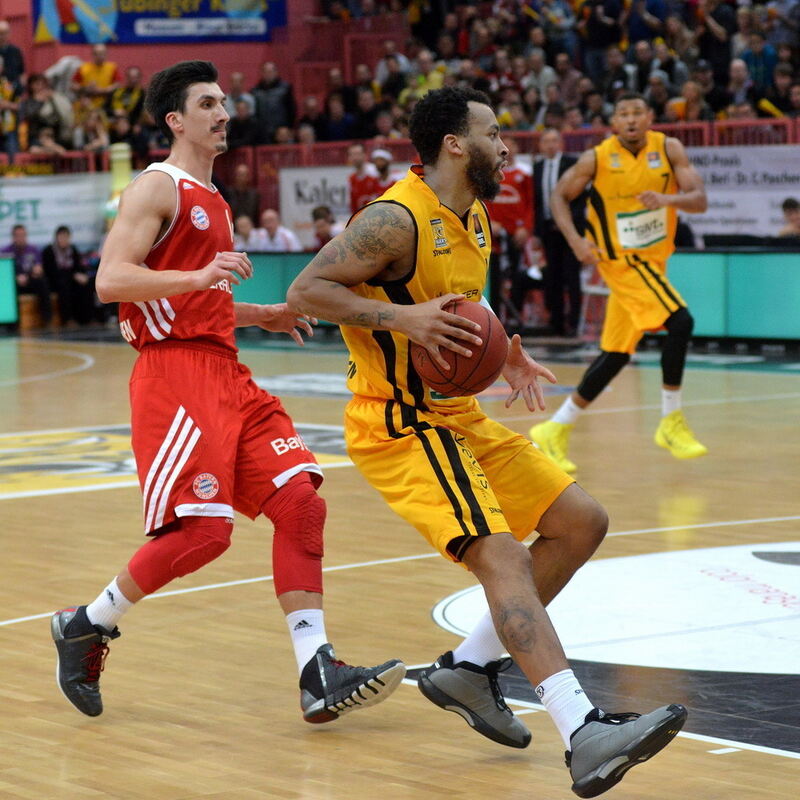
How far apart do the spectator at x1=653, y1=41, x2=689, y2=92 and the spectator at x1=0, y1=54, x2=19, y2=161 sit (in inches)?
363

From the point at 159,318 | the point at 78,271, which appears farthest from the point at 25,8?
the point at 159,318

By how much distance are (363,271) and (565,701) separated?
129 centimetres

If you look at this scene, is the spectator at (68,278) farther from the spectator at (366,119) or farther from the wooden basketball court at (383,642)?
the wooden basketball court at (383,642)

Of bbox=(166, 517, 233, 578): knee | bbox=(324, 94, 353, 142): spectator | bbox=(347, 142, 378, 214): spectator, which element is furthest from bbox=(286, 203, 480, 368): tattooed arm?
bbox=(324, 94, 353, 142): spectator

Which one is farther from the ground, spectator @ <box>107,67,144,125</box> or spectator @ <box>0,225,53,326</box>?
spectator @ <box>107,67,144,125</box>

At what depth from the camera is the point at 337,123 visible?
79.8 feet

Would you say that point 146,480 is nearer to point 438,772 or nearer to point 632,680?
point 438,772

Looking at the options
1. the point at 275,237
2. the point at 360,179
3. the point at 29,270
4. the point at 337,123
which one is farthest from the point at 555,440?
the point at 337,123

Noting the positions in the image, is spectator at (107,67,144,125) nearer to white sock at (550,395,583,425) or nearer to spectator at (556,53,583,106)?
spectator at (556,53,583,106)

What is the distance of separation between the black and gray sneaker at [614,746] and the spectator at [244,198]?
19.5m

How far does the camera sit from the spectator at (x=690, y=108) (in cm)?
1950

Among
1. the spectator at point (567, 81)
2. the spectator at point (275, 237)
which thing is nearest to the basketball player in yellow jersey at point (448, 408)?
the spectator at point (275, 237)

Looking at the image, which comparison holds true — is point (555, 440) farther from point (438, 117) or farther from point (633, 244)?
point (438, 117)

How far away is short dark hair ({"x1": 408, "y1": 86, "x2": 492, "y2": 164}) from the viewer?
4750mm
